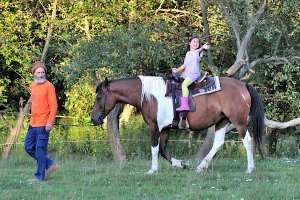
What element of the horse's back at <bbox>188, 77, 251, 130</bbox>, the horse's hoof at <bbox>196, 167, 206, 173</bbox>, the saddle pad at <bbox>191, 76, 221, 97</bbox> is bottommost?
the horse's hoof at <bbox>196, 167, 206, 173</bbox>

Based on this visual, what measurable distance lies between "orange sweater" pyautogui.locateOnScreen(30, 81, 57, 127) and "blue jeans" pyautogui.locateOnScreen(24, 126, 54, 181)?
0.37 ft

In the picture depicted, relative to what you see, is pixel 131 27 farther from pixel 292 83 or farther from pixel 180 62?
pixel 292 83

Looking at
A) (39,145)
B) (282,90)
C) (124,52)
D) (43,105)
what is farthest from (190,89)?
(282,90)

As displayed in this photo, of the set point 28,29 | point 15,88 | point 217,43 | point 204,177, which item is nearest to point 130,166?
point 204,177

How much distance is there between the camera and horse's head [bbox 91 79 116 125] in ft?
33.3

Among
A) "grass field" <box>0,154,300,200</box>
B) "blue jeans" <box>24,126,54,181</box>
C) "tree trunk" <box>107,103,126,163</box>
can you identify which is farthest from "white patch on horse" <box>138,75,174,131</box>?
"tree trunk" <box>107,103,126,163</box>

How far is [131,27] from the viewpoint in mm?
14258

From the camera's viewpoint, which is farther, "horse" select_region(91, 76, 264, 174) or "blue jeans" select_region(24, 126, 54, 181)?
"horse" select_region(91, 76, 264, 174)

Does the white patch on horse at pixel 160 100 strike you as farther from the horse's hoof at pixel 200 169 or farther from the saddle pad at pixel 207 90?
the horse's hoof at pixel 200 169

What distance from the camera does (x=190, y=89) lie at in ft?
33.2

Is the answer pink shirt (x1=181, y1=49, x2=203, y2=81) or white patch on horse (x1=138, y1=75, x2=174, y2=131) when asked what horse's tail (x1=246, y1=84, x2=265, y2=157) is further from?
white patch on horse (x1=138, y1=75, x2=174, y2=131)

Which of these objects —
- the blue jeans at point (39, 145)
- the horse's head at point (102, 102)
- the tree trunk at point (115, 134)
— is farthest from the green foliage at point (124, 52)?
the blue jeans at point (39, 145)

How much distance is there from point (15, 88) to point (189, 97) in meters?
10.9

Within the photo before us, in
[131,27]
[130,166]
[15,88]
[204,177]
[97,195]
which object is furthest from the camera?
[15,88]
